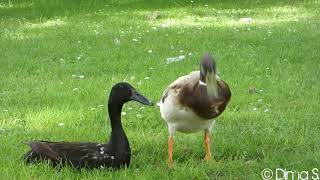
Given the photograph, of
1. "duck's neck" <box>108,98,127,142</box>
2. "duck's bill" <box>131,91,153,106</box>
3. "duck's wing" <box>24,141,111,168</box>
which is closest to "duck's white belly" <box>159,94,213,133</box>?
"duck's bill" <box>131,91,153,106</box>

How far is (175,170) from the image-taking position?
6.02m

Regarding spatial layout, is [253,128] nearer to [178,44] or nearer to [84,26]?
[178,44]

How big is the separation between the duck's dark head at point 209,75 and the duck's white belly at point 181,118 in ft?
1.00

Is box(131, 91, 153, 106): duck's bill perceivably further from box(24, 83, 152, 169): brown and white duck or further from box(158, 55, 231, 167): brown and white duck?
box(158, 55, 231, 167): brown and white duck

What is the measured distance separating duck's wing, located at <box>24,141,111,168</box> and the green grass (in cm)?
15

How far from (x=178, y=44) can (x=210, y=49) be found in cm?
85

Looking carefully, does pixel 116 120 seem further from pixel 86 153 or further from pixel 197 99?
pixel 197 99

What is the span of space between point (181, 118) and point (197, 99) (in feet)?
1.16

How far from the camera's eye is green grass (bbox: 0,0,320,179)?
6.47 m

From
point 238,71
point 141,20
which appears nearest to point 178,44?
point 238,71

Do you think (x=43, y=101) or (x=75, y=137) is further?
(x=43, y=101)

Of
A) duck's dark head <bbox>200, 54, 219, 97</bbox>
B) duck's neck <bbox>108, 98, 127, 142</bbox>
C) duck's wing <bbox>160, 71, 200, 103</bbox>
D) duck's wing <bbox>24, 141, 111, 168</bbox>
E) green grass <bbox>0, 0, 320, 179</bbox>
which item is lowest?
green grass <bbox>0, 0, 320, 179</bbox>

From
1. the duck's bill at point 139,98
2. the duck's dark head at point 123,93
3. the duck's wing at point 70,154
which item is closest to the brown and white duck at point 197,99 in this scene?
the duck's bill at point 139,98

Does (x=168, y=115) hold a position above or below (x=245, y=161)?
above
